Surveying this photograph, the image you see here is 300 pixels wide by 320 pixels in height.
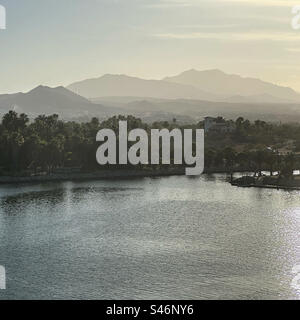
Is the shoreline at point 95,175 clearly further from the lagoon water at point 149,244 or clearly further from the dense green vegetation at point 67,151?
the lagoon water at point 149,244

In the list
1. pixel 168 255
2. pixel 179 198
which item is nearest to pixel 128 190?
pixel 179 198

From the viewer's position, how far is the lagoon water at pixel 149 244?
20047mm

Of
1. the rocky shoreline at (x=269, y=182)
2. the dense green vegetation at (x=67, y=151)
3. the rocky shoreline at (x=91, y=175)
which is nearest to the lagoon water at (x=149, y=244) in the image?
the rocky shoreline at (x=269, y=182)

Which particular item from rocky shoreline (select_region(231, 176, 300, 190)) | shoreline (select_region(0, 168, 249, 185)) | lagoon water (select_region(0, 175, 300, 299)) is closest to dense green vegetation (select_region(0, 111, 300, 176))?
rocky shoreline (select_region(231, 176, 300, 190))

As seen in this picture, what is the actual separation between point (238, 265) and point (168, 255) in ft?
9.07

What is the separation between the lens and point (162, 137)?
2625 inches

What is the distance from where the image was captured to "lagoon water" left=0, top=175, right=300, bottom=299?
20047mm

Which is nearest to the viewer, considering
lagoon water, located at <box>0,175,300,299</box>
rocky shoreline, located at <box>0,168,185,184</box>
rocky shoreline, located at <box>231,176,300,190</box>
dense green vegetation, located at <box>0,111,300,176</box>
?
lagoon water, located at <box>0,175,300,299</box>

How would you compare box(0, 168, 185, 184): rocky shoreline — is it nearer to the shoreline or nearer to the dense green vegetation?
the shoreline

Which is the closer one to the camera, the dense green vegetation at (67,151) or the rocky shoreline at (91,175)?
the rocky shoreline at (91,175)

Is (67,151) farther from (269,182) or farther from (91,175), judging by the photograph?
(269,182)

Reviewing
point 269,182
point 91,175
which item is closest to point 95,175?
point 91,175

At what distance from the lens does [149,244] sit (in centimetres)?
2597
